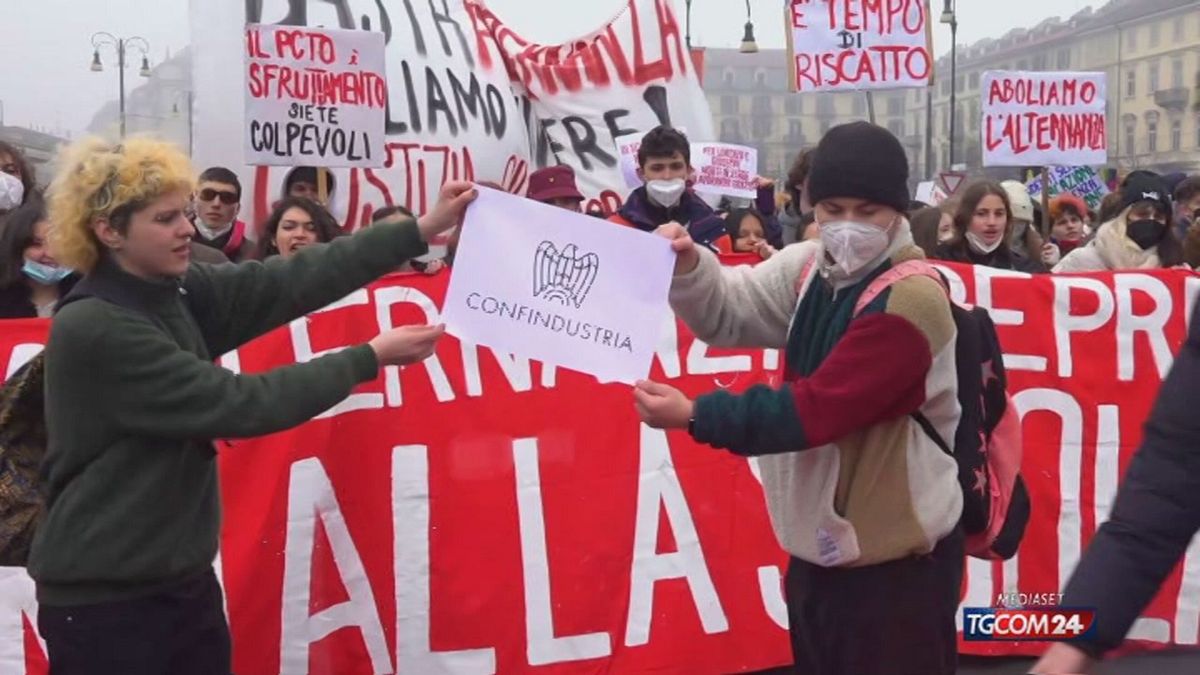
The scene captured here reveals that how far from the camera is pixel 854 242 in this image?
2547 mm

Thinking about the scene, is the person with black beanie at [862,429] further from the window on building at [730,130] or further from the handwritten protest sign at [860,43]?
the window on building at [730,130]

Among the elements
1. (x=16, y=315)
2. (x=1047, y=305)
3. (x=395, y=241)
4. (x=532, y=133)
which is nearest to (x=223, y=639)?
(x=395, y=241)

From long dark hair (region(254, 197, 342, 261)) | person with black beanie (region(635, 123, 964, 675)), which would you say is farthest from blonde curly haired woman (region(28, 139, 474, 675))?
long dark hair (region(254, 197, 342, 261))

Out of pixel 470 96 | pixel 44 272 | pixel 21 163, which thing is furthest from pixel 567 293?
pixel 470 96

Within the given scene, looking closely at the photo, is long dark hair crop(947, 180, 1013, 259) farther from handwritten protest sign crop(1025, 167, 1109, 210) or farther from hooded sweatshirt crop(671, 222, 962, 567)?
handwritten protest sign crop(1025, 167, 1109, 210)

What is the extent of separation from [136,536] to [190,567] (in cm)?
15

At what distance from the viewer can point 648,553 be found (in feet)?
13.9

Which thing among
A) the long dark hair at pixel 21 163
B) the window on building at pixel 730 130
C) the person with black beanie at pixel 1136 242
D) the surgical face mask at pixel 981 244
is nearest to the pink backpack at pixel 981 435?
the surgical face mask at pixel 981 244

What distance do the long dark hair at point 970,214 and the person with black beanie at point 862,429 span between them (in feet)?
11.6

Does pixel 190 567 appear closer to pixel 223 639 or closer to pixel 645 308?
pixel 223 639

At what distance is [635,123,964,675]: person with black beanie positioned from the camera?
245 cm

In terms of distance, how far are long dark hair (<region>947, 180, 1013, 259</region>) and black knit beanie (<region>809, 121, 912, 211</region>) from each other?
11.8 ft

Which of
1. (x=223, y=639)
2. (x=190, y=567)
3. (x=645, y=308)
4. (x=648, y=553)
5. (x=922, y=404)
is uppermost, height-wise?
(x=645, y=308)

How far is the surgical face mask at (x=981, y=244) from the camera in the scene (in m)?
6.03
